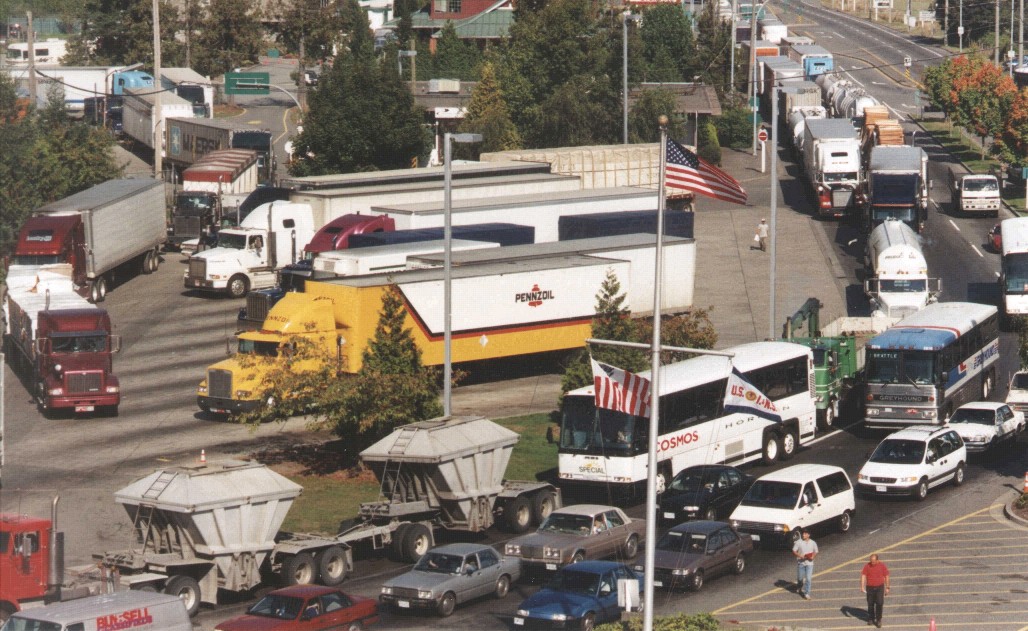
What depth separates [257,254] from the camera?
6109 cm

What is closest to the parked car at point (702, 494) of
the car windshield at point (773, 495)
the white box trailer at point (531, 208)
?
the car windshield at point (773, 495)

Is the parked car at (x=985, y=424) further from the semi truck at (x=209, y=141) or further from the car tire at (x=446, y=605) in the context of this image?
the semi truck at (x=209, y=141)

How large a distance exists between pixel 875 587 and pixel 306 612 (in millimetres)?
10770

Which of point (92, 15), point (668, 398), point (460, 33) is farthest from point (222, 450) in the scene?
point (92, 15)

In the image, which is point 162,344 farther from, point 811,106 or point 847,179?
point 811,106

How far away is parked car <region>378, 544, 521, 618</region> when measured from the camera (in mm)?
29203

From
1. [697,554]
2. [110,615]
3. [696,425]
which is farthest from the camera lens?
[696,425]

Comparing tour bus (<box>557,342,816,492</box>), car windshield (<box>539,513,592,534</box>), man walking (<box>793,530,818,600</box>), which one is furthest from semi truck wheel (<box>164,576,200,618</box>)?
man walking (<box>793,530,818,600</box>)

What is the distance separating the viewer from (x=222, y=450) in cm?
4112

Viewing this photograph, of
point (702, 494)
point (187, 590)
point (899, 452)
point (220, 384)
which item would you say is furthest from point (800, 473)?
→ point (220, 384)

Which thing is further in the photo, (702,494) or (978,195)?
(978,195)

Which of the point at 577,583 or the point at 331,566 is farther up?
the point at 577,583

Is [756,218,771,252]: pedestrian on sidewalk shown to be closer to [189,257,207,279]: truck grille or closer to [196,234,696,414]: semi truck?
[196,234,696,414]: semi truck

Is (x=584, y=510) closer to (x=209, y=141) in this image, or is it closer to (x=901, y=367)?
(x=901, y=367)
